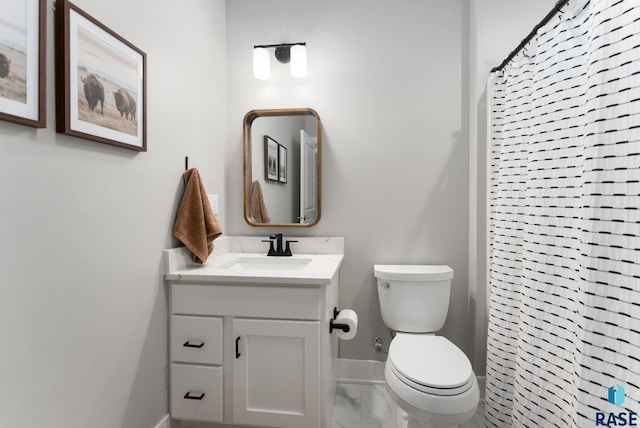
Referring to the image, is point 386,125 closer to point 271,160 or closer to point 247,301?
point 271,160

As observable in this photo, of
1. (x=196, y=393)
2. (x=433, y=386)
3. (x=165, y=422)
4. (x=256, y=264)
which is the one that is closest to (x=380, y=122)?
(x=256, y=264)

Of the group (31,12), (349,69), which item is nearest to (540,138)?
(349,69)

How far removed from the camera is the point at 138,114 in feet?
4.27

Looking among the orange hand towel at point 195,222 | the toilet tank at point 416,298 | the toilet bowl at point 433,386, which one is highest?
the orange hand towel at point 195,222

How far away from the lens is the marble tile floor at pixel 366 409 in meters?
1.71

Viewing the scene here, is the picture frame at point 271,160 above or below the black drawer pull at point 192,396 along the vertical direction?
above

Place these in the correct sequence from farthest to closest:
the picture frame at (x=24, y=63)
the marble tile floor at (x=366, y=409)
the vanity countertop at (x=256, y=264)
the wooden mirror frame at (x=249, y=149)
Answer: the wooden mirror frame at (x=249, y=149) < the marble tile floor at (x=366, y=409) < the vanity countertop at (x=256, y=264) < the picture frame at (x=24, y=63)

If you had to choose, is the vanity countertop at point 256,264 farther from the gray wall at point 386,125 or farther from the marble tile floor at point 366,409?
the marble tile floor at point 366,409

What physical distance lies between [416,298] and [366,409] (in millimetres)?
670

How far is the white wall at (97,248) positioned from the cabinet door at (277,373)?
0.36 metres

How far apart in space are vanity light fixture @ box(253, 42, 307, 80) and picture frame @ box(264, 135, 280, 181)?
402 mm

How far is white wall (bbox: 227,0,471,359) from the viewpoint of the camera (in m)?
2.01

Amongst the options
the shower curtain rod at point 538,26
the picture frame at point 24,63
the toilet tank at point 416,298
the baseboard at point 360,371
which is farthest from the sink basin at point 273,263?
the shower curtain rod at point 538,26

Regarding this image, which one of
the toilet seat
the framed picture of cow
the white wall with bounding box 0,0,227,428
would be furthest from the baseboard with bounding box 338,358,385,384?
the framed picture of cow
